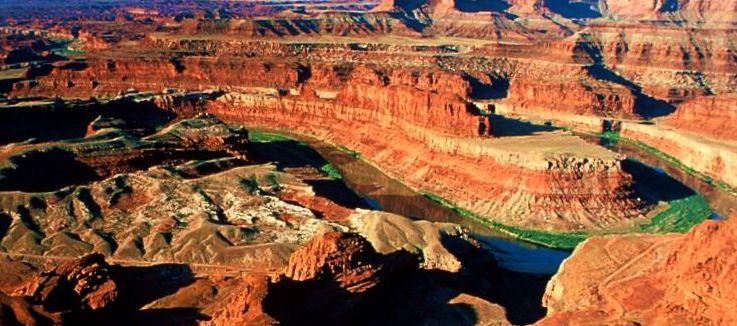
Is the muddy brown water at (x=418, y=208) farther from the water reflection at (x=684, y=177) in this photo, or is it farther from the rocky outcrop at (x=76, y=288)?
the rocky outcrop at (x=76, y=288)

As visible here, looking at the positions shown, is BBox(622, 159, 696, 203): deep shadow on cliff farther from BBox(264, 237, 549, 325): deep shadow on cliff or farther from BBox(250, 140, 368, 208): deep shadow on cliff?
BBox(250, 140, 368, 208): deep shadow on cliff

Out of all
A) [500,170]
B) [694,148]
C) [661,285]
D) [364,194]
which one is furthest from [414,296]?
[694,148]

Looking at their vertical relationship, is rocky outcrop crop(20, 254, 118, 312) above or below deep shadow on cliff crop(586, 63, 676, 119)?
below

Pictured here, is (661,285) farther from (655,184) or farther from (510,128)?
(510,128)

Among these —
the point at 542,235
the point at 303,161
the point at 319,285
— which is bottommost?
the point at 303,161

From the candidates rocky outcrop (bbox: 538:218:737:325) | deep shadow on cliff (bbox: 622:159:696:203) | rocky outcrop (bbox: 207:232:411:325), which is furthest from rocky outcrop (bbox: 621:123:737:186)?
rocky outcrop (bbox: 207:232:411:325)

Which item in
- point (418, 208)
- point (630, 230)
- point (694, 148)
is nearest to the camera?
point (630, 230)

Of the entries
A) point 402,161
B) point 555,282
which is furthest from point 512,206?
point 555,282

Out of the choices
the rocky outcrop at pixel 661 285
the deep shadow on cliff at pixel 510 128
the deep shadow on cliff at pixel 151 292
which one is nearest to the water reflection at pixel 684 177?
the deep shadow on cliff at pixel 510 128
